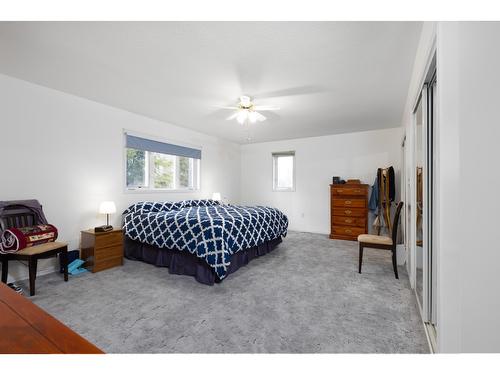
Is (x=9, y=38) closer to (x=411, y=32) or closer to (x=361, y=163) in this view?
(x=411, y=32)

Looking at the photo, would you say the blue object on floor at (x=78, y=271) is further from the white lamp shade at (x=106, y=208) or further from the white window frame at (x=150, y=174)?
the white window frame at (x=150, y=174)

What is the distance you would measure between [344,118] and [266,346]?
12.4ft

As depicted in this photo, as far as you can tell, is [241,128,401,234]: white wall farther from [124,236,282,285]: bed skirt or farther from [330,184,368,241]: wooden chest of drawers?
[124,236,282,285]: bed skirt

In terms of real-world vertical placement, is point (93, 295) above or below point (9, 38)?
below

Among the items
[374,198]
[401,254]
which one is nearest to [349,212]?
[374,198]

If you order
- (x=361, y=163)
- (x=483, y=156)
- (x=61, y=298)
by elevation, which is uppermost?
(x=361, y=163)

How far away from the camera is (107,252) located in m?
3.05

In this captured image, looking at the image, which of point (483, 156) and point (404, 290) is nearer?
point (483, 156)

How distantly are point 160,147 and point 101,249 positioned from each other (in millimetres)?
2090

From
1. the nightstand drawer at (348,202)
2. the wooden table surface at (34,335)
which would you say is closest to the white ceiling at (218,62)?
the nightstand drawer at (348,202)

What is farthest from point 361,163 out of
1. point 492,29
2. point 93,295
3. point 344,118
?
point 93,295

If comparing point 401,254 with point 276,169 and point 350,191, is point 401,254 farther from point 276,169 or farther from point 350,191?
point 276,169

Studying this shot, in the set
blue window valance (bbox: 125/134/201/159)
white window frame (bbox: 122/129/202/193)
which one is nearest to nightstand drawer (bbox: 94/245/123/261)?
white window frame (bbox: 122/129/202/193)
